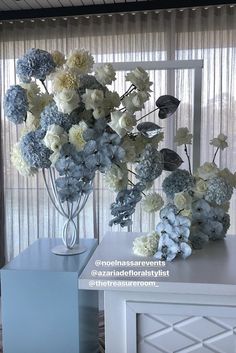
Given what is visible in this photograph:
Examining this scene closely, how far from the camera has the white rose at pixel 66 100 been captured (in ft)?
3.36

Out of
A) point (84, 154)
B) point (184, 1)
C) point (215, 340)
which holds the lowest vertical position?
point (215, 340)

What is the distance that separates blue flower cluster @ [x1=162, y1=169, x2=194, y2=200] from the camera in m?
1.24

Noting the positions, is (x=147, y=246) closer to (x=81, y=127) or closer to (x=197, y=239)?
(x=197, y=239)

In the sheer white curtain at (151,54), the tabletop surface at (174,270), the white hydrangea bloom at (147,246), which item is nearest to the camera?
the tabletop surface at (174,270)

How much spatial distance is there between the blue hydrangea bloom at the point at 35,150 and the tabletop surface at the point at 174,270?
336mm

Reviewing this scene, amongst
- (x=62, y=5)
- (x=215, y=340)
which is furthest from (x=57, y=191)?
(x=62, y=5)

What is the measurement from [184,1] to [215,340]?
2844 mm

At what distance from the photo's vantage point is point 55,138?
103cm

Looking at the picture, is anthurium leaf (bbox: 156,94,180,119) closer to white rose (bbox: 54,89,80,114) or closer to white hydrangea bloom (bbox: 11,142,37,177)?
white rose (bbox: 54,89,80,114)

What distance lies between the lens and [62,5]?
3.19 meters

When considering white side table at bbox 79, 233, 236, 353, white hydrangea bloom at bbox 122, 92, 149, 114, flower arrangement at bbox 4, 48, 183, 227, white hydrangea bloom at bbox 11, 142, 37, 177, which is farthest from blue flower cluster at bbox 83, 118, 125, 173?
white side table at bbox 79, 233, 236, 353

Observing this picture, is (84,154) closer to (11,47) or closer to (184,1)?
(184,1)

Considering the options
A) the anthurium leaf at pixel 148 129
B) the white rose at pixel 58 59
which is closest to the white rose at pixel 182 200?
Answer: the anthurium leaf at pixel 148 129

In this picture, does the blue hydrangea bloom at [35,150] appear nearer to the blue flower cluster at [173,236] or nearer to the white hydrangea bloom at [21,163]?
the white hydrangea bloom at [21,163]
